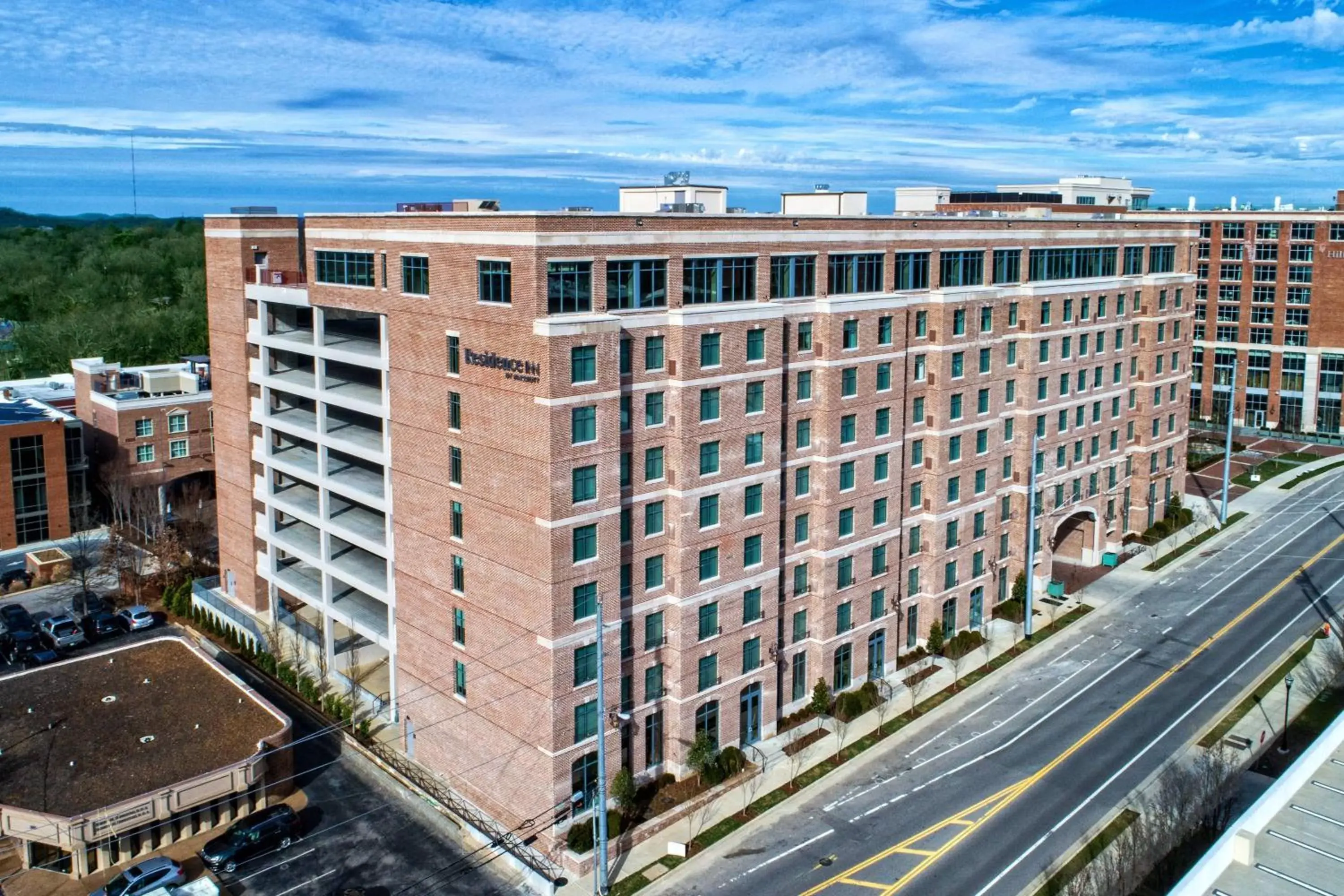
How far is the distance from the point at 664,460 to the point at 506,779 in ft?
52.3

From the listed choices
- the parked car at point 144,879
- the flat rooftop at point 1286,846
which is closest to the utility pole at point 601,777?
the parked car at point 144,879

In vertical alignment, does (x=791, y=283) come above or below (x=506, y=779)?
above

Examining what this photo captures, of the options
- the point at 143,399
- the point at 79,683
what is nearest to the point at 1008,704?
the point at 79,683

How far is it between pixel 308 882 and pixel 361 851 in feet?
8.91

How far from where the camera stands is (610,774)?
47.9 metres

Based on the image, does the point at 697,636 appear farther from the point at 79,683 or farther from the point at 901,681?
the point at 79,683

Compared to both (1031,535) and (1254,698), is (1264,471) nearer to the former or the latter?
(1031,535)

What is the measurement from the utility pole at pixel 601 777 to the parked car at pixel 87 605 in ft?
149

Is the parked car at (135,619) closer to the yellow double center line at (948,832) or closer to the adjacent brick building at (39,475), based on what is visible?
the adjacent brick building at (39,475)

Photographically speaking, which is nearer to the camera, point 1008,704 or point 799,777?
point 799,777

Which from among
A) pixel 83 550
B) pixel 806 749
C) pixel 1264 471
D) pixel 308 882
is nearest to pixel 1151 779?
pixel 806 749

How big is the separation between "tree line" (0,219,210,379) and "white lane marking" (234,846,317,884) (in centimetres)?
10214

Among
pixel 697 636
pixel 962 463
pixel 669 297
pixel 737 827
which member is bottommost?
pixel 737 827

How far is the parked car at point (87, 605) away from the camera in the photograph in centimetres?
7325
